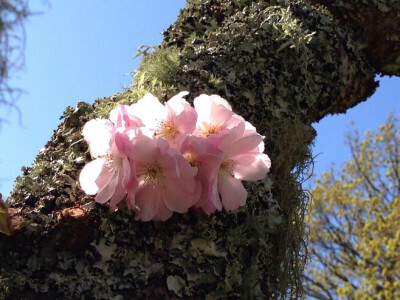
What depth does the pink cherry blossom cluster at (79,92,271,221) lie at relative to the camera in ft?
4.17

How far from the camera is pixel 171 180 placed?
1.29m

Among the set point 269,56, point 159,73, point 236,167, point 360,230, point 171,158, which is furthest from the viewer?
point 360,230

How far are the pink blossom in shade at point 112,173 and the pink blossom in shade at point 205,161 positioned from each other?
133 mm

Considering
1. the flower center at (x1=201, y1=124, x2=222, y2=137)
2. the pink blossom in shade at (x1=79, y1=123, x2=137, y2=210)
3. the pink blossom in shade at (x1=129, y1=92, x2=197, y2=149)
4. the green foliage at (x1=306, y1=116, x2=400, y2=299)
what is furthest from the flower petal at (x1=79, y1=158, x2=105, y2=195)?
the green foliage at (x1=306, y1=116, x2=400, y2=299)

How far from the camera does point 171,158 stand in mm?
1262

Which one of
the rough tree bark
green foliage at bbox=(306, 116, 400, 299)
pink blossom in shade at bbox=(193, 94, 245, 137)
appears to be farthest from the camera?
green foliage at bbox=(306, 116, 400, 299)

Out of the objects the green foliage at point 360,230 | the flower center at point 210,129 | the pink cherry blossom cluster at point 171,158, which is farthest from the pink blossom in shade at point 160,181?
the green foliage at point 360,230

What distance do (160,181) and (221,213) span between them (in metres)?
0.19

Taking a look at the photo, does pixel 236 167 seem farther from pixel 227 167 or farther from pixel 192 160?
pixel 192 160

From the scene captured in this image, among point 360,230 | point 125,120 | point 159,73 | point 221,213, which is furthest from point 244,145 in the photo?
point 360,230

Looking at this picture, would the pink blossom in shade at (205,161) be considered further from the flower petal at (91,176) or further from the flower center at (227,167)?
the flower petal at (91,176)

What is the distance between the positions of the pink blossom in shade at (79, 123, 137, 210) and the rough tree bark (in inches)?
1.8

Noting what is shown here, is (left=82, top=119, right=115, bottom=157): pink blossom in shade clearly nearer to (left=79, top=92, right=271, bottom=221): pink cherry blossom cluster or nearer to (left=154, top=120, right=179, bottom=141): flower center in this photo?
(left=79, top=92, right=271, bottom=221): pink cherry blossom cluster

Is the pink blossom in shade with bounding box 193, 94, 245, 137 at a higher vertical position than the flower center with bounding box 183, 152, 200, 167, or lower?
higher
